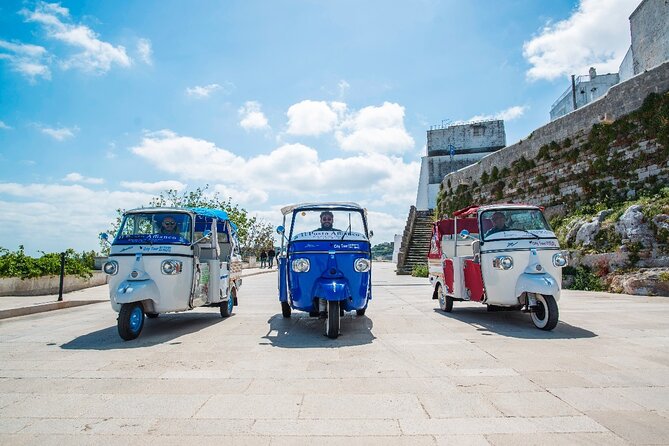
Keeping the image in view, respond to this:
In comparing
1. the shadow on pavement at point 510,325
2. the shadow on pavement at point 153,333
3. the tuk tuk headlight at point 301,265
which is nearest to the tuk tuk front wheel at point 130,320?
the shadow on pavement at point 153,333

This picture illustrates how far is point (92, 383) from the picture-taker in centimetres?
414

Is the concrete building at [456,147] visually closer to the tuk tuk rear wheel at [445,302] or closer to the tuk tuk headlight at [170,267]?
the tuk tuk rear wheel at [445,302]

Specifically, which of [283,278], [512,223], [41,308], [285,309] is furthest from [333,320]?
[41,308]

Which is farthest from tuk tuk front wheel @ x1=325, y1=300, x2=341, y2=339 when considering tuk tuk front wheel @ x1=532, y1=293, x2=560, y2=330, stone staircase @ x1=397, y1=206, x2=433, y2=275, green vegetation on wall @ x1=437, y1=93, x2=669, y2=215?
stone staircase @ x1=397, y1=206, x2=433, y2=275

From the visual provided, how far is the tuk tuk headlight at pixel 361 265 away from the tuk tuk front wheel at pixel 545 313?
2.81m

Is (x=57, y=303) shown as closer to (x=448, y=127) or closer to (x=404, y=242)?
(x=404, y=242)

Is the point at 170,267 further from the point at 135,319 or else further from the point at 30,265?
the point at 30,265

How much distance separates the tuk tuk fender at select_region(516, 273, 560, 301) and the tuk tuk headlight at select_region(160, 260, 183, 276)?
5526mm

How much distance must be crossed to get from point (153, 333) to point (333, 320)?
124 inches

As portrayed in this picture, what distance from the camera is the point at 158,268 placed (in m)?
6.61

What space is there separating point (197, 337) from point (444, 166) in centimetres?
5218

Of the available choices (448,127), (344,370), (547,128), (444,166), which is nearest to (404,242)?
(547,128)

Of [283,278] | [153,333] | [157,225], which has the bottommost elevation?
[153,333]

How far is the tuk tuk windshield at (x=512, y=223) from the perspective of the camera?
23.9 ft
